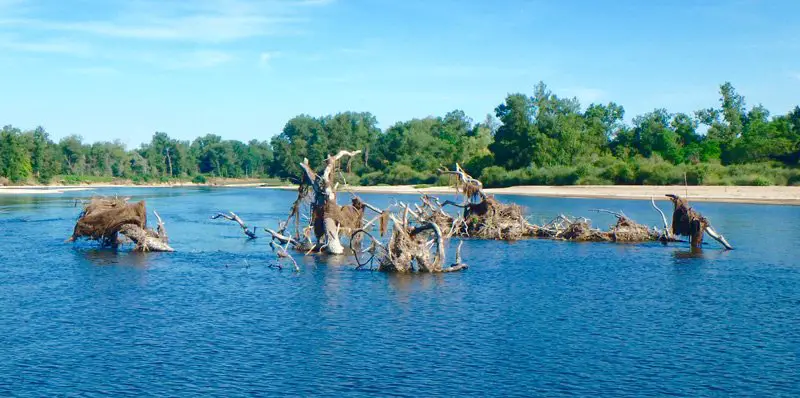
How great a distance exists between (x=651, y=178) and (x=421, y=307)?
9622cm

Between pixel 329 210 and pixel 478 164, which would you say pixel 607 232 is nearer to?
pixel 329 210

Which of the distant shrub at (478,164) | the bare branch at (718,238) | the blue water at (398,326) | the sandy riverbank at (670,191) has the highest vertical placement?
the distant shrub at (478,164)

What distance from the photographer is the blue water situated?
19.2m

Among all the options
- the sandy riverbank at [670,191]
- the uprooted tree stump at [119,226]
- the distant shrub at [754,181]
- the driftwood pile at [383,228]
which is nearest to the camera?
the driftwood pile at [383,228]

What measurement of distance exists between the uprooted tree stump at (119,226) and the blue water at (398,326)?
7.67 feet

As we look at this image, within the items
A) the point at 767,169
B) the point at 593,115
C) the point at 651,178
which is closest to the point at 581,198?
the point at 651,178

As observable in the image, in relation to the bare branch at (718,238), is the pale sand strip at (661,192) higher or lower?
higher

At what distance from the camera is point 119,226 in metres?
44.0

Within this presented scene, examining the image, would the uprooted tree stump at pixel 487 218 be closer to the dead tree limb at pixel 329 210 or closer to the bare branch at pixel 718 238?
the dead tree limb at pixel 329 210

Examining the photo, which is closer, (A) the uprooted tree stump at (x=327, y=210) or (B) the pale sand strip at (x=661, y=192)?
(A) the uprooted tree stump at (x=327, y=210)

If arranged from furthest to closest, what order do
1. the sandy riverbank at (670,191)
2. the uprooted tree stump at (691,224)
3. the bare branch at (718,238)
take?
the sandy riverbank at (670,191) → the uprooted tree stump at (691,224) → the bare branch at (718,238)

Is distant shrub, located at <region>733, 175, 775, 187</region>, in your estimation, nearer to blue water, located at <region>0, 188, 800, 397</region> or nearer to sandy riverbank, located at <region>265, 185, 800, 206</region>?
sandy riverbank, located at <region>265, 185, 800, 206</region>

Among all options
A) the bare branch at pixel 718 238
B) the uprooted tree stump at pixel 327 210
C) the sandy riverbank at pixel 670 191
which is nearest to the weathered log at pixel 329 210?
the uprooted tree stump at pixel 327 210

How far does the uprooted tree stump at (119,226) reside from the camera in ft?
143
